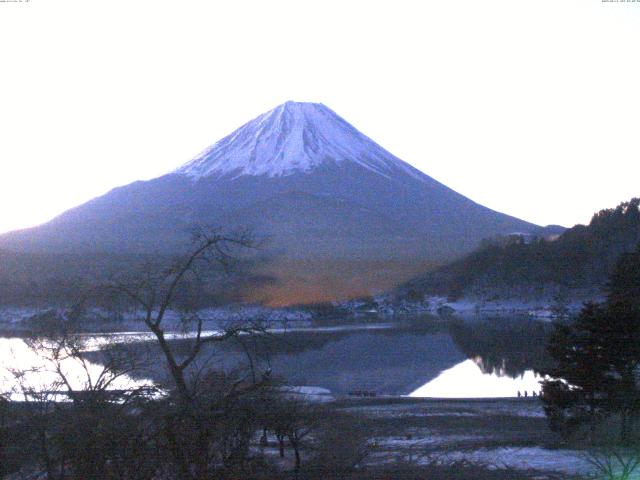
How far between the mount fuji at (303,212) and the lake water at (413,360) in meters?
1.66

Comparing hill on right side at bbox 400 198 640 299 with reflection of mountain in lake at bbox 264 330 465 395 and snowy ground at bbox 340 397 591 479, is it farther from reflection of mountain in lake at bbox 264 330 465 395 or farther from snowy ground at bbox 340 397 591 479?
snowy ground at bbox 340 397 591 479

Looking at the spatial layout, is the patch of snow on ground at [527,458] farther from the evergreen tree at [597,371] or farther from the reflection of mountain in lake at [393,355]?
the reflection of mountain in lake at [393,355]

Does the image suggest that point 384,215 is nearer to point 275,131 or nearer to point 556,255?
point 556,255

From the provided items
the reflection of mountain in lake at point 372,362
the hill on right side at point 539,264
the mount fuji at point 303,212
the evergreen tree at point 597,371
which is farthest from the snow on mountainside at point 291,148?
the evergreen tree at point 597,371

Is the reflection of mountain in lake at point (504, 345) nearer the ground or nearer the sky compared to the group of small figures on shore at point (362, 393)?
nearer the sky

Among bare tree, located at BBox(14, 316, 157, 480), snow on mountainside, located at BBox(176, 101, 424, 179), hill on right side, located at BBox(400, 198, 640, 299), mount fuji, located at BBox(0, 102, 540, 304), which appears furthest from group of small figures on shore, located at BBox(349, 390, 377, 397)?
snow on mountainside, located at BBox(176, 101, 424, 179)

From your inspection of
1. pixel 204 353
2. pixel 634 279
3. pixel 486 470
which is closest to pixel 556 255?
pixel 634 279

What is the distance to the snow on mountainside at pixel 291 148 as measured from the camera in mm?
78062

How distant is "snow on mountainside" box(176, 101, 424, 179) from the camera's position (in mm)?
78062

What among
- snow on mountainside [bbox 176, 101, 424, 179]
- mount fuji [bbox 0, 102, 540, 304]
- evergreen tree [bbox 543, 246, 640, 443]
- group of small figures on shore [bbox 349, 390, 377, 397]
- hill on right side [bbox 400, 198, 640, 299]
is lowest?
group of small figures on shore [bbox 349, 390, 377, 397]

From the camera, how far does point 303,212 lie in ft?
166

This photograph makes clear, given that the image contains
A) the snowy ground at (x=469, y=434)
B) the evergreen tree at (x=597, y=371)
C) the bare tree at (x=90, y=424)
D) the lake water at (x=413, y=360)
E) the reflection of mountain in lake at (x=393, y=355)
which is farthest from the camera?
the reflection of mountain in lake at (x=393, y=355)

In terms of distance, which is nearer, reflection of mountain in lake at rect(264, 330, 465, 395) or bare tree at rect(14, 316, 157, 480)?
bare tree at rect(14, 316, 157, 480)

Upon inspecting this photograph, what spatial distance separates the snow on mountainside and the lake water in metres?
49.3
